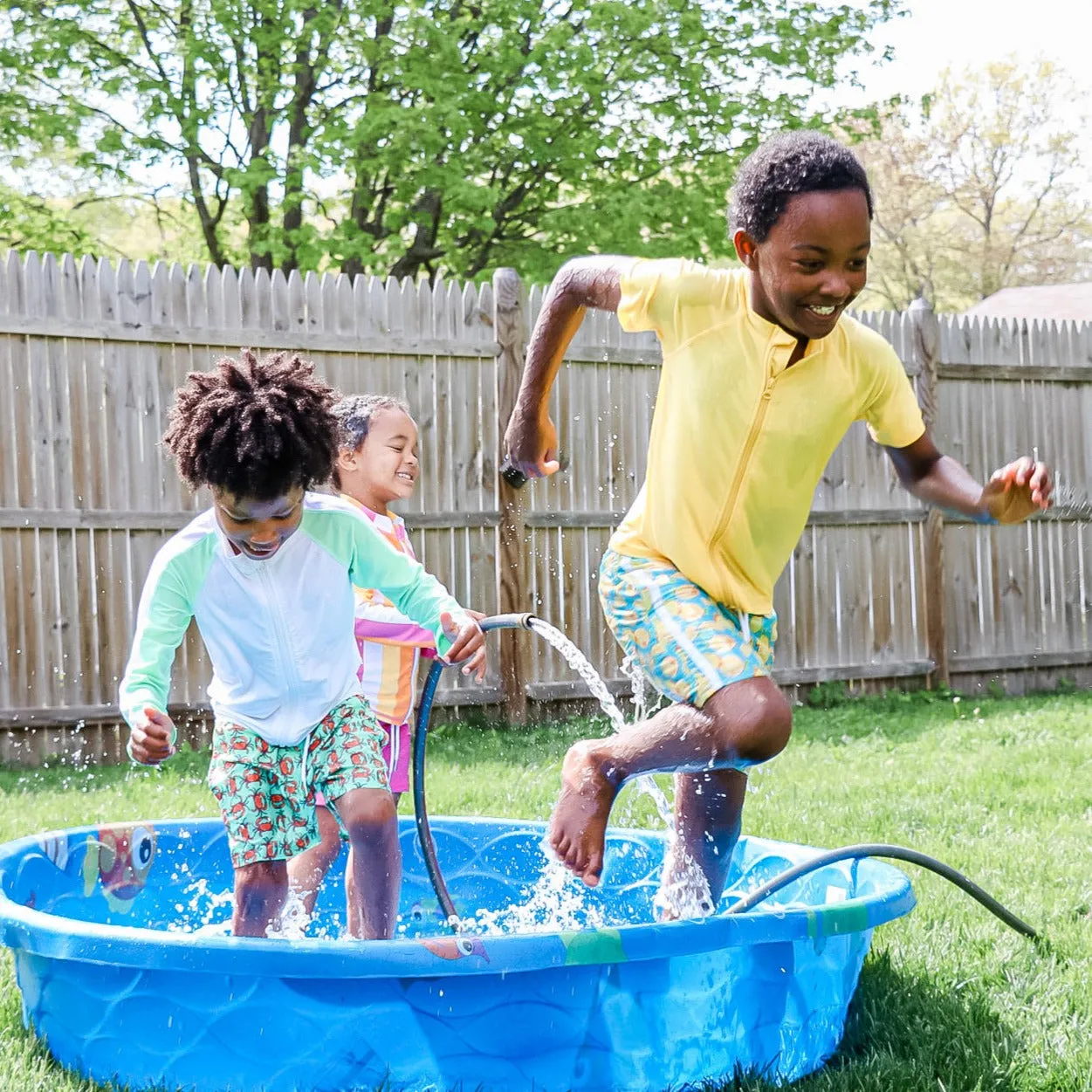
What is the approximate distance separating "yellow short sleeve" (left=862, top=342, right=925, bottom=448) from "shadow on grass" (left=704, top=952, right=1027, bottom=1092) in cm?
120

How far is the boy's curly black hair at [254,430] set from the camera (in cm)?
275

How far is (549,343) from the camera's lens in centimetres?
307

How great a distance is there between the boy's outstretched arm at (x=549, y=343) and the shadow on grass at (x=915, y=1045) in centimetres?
134

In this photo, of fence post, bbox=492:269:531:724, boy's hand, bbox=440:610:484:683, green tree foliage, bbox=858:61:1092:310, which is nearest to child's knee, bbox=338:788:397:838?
boy's hand, bbox=440:610:484:683

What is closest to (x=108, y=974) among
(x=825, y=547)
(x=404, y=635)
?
(x=404, y=635)

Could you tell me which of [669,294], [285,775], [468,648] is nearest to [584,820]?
[468,648]

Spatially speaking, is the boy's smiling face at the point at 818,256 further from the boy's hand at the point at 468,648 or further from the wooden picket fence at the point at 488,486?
the wooden picket fence at the point at 488,486

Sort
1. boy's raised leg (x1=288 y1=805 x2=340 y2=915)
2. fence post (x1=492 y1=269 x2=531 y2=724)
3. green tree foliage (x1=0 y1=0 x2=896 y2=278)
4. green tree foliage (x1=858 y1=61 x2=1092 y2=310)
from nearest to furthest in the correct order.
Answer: boy's raised leg (x1=288 y1=805 x2=340 y2=915)
fence post (x1=492 y1=269 x2=531 y2=724)
green tree foliage (x1=0 y1=0 x2=896 y2=278)
green tree foliage (x1=858 y1=61 x2=1092 y2=310)

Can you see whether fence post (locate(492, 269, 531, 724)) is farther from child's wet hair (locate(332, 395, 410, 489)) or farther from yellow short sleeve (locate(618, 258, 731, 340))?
yellow short sleeve (locate(618, 258, 731, 340))

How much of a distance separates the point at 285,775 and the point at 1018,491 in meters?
1.64

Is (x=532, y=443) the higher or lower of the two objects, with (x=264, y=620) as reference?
higher

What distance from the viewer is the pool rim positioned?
7.10ft

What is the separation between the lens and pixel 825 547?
843 centimetres

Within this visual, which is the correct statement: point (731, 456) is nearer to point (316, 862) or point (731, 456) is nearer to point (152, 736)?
point (152, 736)
